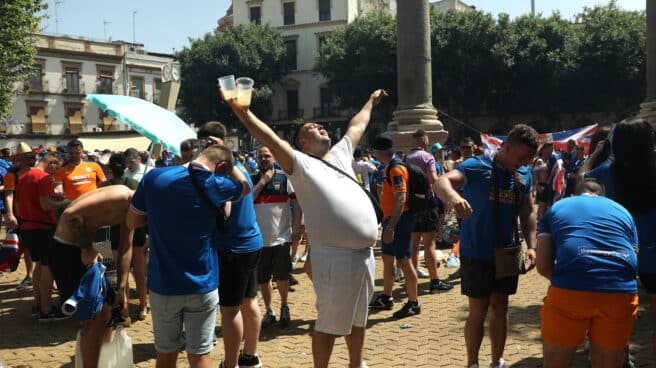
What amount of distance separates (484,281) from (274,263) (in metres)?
2.74

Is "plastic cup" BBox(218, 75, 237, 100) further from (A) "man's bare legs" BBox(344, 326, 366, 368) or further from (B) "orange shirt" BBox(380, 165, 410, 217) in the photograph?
(B) "orange shirt" BBox(380, 165, 410, 217)

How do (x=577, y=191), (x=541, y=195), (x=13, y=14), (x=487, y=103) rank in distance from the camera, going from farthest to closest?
(x=487, y=103) < (x=13, y=14) < (x=541, y=195) < (x=577, y=191)

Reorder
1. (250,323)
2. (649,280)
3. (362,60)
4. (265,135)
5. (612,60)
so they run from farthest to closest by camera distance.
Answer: (362,60)
(612,60)
(250,323)
(649,280)
(265,135)

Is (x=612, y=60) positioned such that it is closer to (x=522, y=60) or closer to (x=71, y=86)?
Answer: (x=522, y=60)

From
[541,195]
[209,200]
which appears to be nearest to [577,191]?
[209,200]

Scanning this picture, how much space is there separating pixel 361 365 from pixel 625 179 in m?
2.24

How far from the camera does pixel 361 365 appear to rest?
14.2 feet

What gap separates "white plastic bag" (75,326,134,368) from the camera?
14.0ft

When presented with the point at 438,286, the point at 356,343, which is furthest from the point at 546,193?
the point at 356,343

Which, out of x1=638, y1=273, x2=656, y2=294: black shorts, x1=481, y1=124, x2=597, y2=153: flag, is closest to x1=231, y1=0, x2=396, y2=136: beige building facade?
x1=481, y1=124, x2=597, y2=153: flag

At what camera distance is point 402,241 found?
670cm

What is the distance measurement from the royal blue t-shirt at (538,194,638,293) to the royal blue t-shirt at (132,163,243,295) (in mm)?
2036

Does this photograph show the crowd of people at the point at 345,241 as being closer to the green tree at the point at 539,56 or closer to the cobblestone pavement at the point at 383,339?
the cobblestone pavement at the point at 383,339

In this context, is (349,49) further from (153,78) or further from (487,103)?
(153,78)
